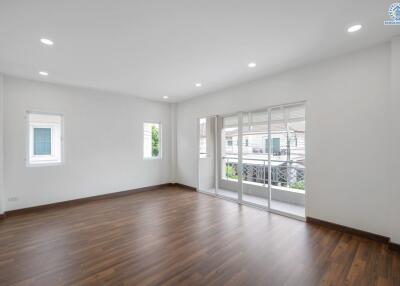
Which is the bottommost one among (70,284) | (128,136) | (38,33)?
(70,284)

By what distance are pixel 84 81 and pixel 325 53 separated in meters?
4.78

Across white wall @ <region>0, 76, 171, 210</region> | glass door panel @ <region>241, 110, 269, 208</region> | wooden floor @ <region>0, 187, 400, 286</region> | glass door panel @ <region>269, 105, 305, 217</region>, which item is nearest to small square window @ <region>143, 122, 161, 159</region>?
white wall @ <region>0, 76, 171, 210</region>

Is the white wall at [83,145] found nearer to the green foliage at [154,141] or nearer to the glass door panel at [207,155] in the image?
the green foliage at [154,141]

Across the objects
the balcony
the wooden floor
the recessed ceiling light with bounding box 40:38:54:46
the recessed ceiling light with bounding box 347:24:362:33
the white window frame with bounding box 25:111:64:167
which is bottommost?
the wooden floor

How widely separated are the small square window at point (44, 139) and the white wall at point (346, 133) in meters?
5.03

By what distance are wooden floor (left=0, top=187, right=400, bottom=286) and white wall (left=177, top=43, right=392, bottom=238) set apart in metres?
0.44

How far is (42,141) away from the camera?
4.40 metres

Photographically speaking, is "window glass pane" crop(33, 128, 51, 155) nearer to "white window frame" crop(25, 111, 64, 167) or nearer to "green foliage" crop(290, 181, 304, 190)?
"white window frame" crop(25, 111, 64, 167)

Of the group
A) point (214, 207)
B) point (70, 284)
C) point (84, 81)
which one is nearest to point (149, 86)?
point (84, 81)

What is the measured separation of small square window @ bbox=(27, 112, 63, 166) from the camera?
4242 mm

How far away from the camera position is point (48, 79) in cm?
418

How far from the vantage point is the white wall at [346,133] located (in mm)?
2801

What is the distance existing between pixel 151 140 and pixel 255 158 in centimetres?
334

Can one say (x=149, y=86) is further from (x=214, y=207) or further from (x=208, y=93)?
(x=214, y=207)
